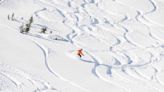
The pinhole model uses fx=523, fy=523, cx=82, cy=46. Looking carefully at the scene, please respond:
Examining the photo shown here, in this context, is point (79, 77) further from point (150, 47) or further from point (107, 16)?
point (107, 16)

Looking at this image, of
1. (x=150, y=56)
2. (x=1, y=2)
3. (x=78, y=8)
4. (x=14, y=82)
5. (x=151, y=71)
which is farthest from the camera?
(x=78, y=8)

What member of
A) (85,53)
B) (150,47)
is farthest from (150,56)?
(85,53)

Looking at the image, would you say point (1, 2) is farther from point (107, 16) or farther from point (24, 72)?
point (24, 72)

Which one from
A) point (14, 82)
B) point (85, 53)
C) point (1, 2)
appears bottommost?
point (14, 82)

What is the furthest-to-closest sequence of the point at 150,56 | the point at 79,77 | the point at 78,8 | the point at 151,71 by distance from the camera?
1. the point at 78,8
2. the point at 150,56
3. the point at 151,71
4. the point at 79,77

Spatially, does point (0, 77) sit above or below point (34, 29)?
below

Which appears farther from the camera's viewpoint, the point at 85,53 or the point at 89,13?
the point at 89,13
